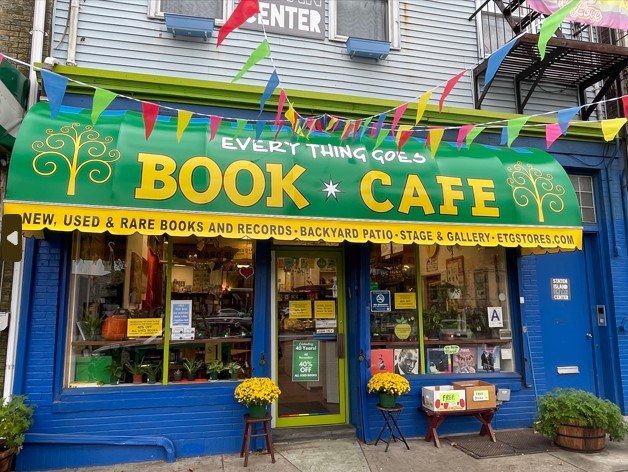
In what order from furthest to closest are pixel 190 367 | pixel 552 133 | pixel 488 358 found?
pixel 488 358 < pixel 190 367 < pixel 552 133

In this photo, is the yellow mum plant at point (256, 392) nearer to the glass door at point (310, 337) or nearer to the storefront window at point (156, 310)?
the storefront window at point (156, 310)

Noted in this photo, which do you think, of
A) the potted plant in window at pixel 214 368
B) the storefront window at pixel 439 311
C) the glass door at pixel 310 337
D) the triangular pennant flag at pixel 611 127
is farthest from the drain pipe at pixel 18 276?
the triangular pennant flag at pixel 611 127

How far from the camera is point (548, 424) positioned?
5781mm

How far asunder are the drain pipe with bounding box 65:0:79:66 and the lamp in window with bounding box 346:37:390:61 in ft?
12.0

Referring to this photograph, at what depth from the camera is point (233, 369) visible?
5988 mm

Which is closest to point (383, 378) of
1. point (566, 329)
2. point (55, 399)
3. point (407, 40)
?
point (566, 329)

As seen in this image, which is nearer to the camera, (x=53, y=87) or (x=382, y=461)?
(x=53, y=87)

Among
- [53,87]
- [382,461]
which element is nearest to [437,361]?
[382,461]

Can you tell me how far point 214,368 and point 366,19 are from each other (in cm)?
560

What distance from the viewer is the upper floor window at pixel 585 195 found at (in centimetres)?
748

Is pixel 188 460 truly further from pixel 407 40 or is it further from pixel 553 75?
pixel 553 75

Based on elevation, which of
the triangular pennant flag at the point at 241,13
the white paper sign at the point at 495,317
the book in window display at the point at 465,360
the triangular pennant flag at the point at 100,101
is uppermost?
the triangular pennant flag at the point at 241,13

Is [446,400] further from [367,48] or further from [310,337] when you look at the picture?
[367,48]

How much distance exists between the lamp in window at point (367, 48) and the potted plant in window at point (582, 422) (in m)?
5.25
